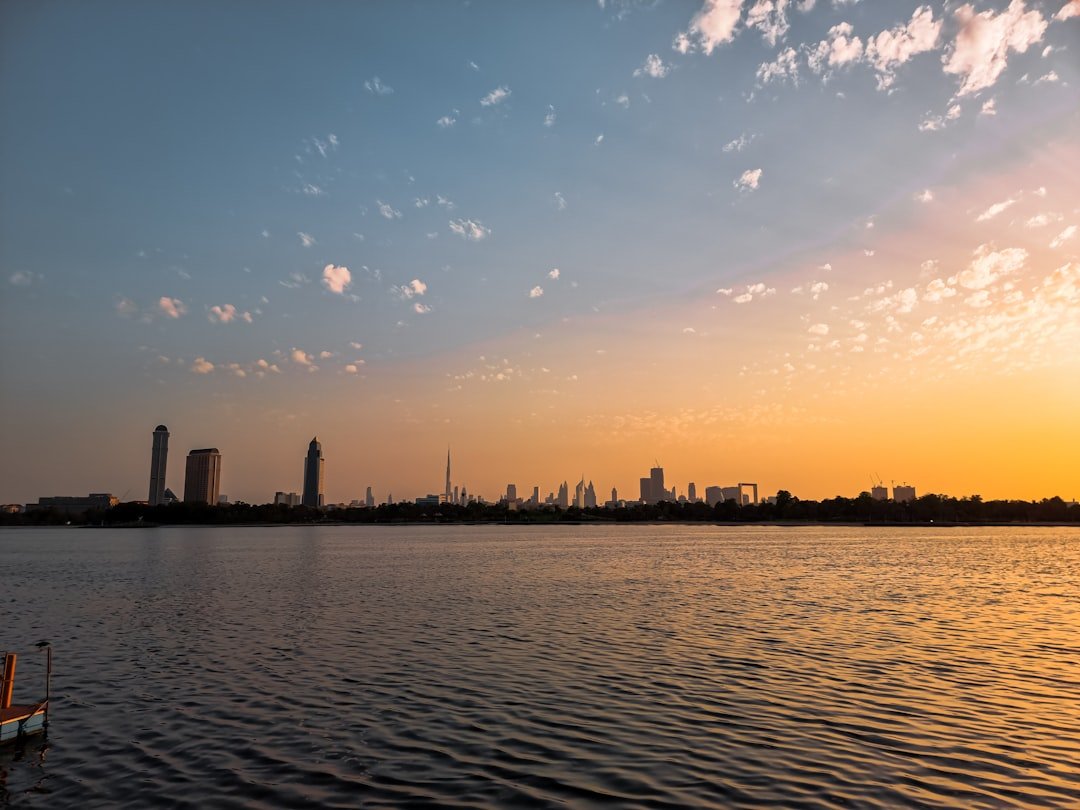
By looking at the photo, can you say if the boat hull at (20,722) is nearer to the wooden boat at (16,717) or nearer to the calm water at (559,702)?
the wooden boat at (16,717)

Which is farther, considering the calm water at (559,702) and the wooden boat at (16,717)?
the wooden boat at (16,717)

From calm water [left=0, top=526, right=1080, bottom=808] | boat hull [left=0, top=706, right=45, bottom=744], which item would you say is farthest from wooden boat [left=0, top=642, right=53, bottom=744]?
calm water [left=0, top=526, right=1080, bottom=808]

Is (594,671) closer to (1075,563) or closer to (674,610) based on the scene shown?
(674,610)

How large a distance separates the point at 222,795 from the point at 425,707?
9.64 metres

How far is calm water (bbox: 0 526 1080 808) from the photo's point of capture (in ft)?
64.3

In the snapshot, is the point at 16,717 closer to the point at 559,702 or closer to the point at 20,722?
the point at 20,722

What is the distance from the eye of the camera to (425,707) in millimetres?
27859

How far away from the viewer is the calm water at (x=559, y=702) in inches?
771

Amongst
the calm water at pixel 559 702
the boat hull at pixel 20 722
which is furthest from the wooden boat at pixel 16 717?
the calm water at pixel 559 702

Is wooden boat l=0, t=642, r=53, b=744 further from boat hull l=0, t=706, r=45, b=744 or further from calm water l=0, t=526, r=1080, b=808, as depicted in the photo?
calm water l=0, t=526, r=1080, b=808

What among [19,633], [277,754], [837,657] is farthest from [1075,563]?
[19,633]

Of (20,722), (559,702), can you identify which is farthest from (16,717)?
(559,702)

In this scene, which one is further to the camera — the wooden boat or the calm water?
the wooden boat

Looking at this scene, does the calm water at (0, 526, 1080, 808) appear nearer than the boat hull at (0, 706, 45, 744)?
Yes
